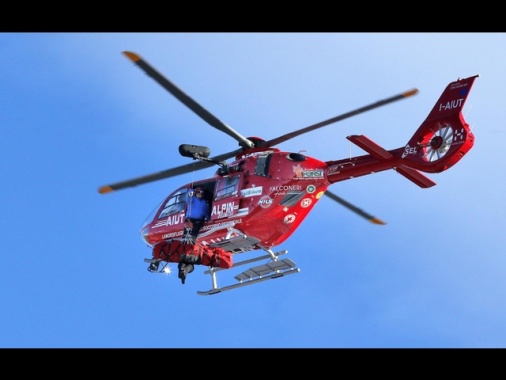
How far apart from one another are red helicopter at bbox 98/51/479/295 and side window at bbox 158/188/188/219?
1.0 inches

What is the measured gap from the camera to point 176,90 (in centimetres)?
2083

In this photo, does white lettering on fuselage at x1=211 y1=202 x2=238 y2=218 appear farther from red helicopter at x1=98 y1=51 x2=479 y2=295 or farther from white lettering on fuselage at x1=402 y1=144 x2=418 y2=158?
white lettering on fuselage at x1=402 y1=144 x2=418 y2=158

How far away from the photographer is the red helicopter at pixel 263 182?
19.8m

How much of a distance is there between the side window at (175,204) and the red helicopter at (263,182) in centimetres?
3

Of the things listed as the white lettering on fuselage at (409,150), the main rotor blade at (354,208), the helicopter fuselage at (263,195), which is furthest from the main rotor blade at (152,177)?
the white lettering on fuselage at (409,150)

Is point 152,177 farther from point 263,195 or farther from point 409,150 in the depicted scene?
point 409,150

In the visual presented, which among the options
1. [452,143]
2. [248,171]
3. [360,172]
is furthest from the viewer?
[248,171]

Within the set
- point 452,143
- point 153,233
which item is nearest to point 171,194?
point 153,233

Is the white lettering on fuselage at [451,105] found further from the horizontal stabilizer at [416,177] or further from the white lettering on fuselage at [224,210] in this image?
the white lettering on fuselage at [224,210]

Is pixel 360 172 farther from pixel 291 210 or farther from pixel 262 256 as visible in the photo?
pixel 262 256

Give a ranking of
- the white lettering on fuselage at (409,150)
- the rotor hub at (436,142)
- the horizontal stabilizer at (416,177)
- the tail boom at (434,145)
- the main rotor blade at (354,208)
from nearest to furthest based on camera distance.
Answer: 1. the tail boom at (434,145)
2. the rotor hub at (436,142)
3. the white lettering on fuselage at (409,150)
4. the horizontal stabilizer at (416,177)
5. the main rotor blade at (354,208)

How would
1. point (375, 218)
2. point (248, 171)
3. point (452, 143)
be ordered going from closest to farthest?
point (452, 143) → point (248, 171) → point (375, 218)

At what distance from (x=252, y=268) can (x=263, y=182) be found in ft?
7.28

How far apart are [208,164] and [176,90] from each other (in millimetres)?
2573
